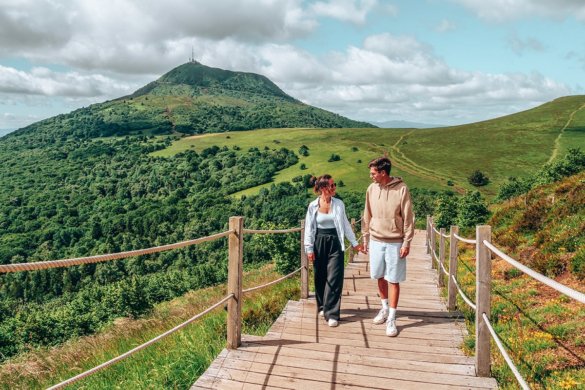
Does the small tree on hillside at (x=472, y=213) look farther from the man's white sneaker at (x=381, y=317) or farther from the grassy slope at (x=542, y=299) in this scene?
the man's white sneaker at (x=381, y=317)

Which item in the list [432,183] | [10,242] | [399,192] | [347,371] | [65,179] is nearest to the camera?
[347,371]

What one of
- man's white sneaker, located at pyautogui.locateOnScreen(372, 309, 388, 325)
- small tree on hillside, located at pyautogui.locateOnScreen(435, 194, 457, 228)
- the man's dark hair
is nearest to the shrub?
man's white sneaker, located at pyautogui.locateOnScreen(372, 309, 388, 325)

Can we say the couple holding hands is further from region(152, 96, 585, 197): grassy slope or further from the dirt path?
the dirt path

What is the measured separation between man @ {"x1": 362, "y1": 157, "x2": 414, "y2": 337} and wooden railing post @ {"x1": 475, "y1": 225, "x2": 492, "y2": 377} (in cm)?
123

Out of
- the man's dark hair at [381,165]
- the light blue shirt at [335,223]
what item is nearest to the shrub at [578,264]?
the light blue shirt at [335,223]

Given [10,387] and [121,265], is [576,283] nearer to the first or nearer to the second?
[10,387]

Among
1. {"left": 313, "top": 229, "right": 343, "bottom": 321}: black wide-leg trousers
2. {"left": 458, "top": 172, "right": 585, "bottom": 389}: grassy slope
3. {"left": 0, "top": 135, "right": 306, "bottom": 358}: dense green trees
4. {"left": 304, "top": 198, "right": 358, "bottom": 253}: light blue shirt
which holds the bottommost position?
{"left": 0, "top": 135, "right": 306, "bottom": 358}: dense green trees

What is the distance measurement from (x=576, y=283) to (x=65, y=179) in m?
149

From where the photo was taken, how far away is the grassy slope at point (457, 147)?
77.2 m

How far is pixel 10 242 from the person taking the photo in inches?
3327

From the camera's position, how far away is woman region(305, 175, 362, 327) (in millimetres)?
5746

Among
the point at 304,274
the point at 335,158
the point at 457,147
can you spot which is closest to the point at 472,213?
the point at 304,274

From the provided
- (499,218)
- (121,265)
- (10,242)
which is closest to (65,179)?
(10,242)

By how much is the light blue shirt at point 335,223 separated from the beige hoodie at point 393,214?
42cm
